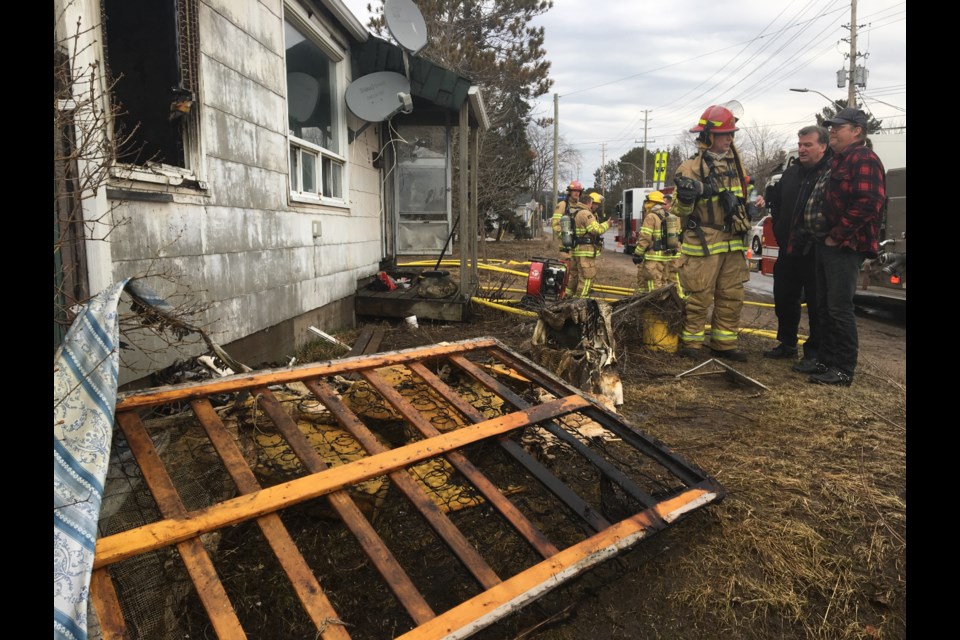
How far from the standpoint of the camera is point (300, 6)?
5.45m

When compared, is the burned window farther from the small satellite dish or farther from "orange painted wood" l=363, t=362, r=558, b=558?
the small satellite dish

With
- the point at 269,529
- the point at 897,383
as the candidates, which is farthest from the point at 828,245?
the point at 269,529

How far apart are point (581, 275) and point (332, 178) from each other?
4018 mm

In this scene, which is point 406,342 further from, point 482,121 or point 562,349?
point 482,121

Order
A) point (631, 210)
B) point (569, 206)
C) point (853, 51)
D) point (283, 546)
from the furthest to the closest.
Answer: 1. point (853, 51)
2. point (631, 210)
3. point (569, 206)
4. point (283, 546)

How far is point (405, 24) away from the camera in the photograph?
21.4ft

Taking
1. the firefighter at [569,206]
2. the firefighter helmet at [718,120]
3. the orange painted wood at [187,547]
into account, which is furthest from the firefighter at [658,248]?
the orange painted wood at [187,547]

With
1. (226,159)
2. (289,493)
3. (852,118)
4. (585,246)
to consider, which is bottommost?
(289,493)

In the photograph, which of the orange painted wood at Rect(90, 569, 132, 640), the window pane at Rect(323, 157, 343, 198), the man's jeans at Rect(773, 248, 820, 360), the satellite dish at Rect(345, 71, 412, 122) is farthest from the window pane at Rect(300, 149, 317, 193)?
the man's jeans at Rect(773, 248, 820, 360)

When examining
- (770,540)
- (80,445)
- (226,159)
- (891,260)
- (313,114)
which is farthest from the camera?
(891,260)

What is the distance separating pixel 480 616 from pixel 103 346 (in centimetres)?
150

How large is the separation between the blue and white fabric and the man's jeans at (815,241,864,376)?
5023 mm

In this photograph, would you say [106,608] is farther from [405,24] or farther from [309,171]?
[405,24]

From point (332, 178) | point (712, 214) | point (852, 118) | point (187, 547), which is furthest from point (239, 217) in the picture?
point (852, 118)
